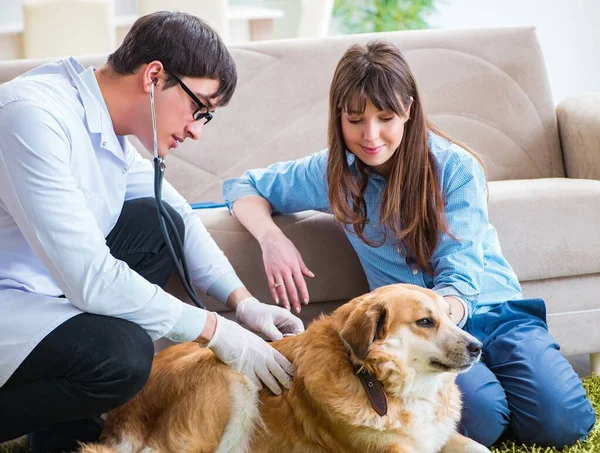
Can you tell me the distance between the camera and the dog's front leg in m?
1.70

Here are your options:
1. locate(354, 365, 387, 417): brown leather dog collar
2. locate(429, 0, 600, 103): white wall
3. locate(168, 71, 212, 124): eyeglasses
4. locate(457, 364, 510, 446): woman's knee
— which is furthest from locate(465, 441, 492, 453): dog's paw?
locate(429, 0, 600, 103): white wall

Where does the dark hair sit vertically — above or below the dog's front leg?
above

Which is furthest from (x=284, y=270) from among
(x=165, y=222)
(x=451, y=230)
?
(x=451, y=230)

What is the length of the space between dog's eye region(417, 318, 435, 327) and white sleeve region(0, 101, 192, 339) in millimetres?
567

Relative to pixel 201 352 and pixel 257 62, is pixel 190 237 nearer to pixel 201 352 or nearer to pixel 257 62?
pixel 201 352

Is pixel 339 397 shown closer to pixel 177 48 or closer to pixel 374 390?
pixel 374 390

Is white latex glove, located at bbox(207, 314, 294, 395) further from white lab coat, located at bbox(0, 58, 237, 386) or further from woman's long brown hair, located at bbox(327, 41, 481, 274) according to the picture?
woman's long brown hair, located at bbox(327, 41, 481, 274)

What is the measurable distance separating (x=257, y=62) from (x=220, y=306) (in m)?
1.02

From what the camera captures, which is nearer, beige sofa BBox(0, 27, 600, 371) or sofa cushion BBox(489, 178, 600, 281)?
sofa cushion BBox(489, 178, 600, 281)

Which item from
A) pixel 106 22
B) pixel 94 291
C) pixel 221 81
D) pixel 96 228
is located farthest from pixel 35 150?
pixel 106 22

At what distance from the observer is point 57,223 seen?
148 cm

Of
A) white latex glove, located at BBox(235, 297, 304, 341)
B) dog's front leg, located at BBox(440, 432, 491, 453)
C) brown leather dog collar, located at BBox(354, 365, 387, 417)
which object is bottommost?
dog's front leg, located at BBox(440, 432, 491, 453)

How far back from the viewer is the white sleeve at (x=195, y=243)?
6.57ft

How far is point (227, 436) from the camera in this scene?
1.71 metres
